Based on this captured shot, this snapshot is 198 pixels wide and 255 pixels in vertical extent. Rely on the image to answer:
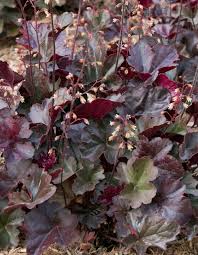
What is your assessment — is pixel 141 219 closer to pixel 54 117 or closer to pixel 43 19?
pixel 54 117

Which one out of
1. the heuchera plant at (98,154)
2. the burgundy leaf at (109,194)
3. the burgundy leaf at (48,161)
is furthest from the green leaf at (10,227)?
the burgundy leaf at (109,194)

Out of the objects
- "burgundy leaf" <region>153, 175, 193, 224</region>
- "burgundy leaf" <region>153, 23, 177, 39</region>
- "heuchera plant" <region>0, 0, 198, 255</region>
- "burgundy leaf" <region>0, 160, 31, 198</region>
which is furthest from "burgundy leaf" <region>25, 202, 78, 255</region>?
"burgundy leaf" <region>153, 23, 177, 39</region>

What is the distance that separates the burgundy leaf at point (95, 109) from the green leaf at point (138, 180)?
20 cm

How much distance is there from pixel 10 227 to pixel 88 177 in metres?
0.30

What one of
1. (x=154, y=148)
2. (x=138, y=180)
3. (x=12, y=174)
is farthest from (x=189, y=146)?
(x=12, y=174)

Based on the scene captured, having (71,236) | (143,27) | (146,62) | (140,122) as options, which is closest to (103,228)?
(71,236)

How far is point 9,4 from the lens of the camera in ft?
11.1

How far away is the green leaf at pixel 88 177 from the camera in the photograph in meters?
1.76

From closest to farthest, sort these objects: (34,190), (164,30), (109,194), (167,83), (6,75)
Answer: (34,190) < (109,194) < (6,75) < (167,83) < (164,30)

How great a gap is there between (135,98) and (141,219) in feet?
1.50

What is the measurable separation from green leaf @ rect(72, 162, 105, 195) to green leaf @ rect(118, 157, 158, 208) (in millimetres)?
74

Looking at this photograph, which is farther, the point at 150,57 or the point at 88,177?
the point at 150,57

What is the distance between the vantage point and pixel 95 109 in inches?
71.7

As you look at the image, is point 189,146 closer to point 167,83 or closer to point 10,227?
point 167,83
